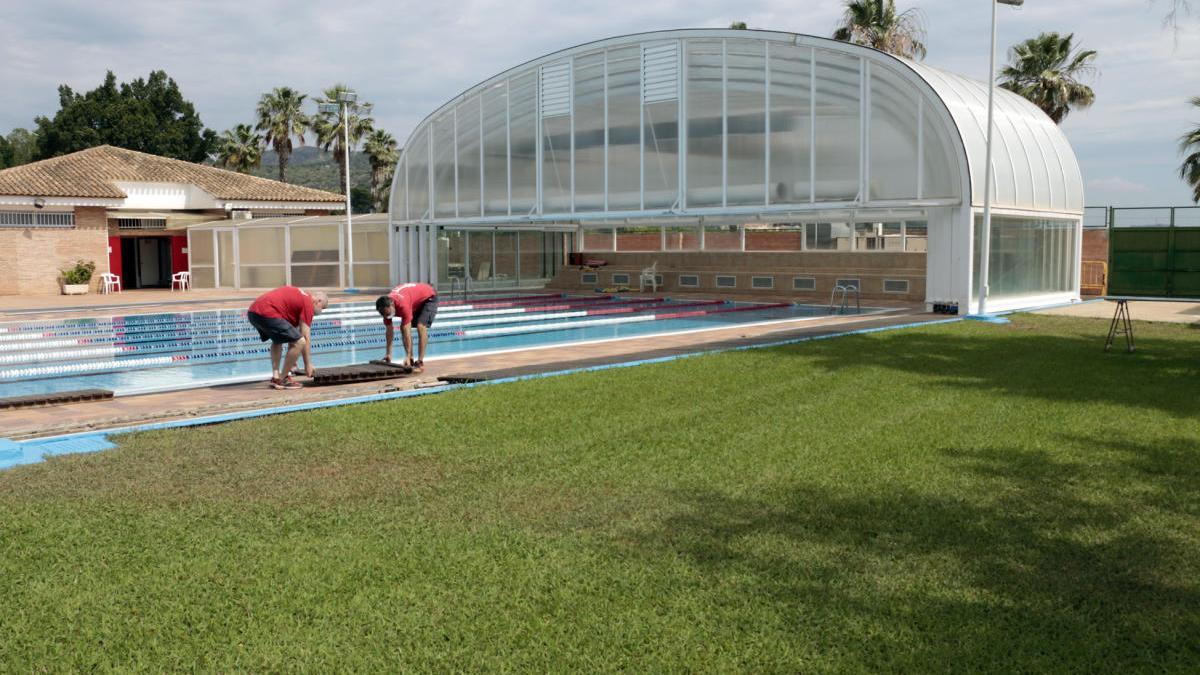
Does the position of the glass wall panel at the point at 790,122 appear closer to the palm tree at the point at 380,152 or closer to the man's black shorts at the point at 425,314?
the man's black shorts at the point at 425,314

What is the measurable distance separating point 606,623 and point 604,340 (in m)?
12.6

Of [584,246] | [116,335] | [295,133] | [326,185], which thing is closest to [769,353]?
[116,335]

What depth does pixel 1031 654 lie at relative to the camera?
12.9 feet

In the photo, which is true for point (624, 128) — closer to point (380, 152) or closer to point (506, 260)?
point (506, 260)

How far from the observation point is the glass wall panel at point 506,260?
34.4m

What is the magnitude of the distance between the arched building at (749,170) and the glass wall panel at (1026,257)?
7cm

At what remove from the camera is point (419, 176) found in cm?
3222

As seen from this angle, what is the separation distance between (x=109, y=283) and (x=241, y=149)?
3004 cm

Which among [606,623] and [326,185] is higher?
[326,185]

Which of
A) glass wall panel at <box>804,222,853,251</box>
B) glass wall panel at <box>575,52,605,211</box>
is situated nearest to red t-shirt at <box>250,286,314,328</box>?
glass wall panel at <box>575,52,605,211</box>

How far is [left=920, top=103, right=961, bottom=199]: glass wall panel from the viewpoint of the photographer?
69.4 ft

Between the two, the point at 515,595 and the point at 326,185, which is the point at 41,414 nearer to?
the point at 515,595

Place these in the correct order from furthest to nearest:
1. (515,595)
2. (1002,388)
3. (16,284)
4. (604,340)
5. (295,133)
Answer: (295,133), (16,284), (604,340), (1002,388), (515,595)

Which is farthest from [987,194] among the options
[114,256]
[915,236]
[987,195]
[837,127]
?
[114,256]
